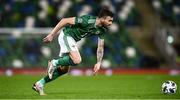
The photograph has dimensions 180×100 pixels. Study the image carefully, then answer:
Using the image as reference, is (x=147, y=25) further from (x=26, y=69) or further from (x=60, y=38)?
(x=60, y=38)

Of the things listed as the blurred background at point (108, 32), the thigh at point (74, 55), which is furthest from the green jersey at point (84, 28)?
the blurred background at point (108, 32)

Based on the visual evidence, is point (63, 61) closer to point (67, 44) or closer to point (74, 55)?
point (74, 55)

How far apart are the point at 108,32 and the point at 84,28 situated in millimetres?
13208

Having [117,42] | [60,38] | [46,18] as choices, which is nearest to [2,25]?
[46,18]

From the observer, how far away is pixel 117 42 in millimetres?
25734

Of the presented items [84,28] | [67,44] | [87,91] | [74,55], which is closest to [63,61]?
[74,55]

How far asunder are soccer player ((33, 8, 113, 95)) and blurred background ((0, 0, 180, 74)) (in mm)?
10403

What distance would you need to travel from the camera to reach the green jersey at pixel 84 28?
12641mm

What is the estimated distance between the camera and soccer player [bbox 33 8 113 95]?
40.7ft

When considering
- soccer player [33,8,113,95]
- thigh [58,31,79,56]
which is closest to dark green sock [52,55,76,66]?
soccer player [33,8,113,95]

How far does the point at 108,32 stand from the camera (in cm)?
2597

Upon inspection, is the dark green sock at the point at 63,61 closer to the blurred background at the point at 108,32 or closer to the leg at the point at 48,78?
the leg at the point at 48,78

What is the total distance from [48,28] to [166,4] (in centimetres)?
569

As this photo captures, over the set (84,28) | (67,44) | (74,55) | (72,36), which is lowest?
(74,55)
